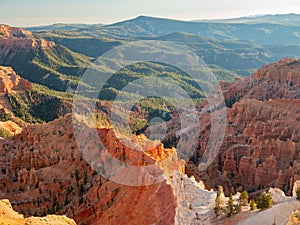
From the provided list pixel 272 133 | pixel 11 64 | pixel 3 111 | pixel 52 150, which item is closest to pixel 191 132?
pixel 272 133

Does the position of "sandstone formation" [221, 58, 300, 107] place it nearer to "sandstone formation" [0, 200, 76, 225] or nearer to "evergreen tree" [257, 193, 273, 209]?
"evergreen tree" [257, 193, 273, 209]

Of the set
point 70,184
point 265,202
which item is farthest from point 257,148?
point 265,202

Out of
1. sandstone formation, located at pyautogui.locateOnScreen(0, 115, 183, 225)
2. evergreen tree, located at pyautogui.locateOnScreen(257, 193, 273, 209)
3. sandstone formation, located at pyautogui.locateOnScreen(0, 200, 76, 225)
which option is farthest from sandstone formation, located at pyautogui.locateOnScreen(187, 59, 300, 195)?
sandstone formation, located at pyautogui.locateOnScreen(0, 200, 76, 225)

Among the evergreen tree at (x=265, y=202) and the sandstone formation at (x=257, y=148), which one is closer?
the evergreen tree at (x=265, y=202)

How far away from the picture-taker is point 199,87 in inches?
6875

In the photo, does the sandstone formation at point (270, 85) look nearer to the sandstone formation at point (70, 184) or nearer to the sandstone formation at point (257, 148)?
the sandstone formation at point (257, 148)

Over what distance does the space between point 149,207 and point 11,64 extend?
183m

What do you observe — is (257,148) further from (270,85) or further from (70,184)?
(270,85)

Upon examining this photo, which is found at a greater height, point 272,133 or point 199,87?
point 272,133

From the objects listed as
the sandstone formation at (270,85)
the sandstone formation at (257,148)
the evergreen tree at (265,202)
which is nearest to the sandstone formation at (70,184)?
the evergreen tree at (265,202)

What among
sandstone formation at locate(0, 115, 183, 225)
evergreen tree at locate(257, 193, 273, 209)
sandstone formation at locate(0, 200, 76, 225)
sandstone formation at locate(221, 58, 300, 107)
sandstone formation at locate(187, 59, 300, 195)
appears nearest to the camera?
sandstone formation at locate(0, 200, 76, 225)

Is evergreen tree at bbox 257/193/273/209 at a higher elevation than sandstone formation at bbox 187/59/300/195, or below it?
higher

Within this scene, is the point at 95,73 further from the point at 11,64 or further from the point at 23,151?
the point at 23,151

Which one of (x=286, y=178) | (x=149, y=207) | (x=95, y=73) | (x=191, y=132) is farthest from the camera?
(x=95, y=73)
